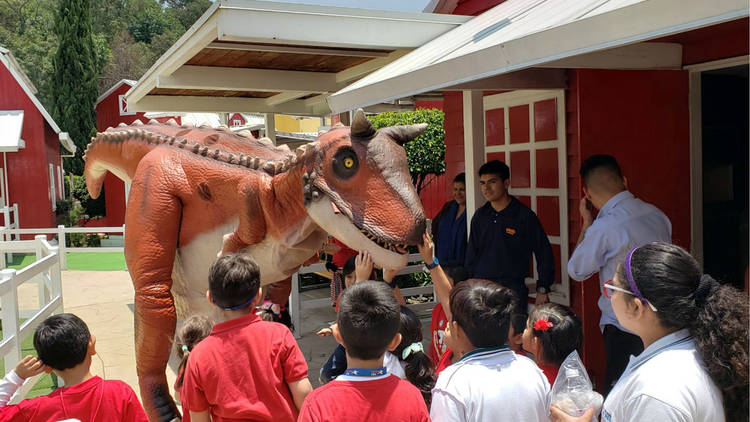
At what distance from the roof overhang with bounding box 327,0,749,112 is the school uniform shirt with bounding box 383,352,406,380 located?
4.37 feet

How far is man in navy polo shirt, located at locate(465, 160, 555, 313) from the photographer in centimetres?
417

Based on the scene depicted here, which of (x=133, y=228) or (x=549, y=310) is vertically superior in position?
(x=133, y=228)

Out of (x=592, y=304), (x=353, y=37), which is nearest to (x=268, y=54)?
(x=353, y=37)

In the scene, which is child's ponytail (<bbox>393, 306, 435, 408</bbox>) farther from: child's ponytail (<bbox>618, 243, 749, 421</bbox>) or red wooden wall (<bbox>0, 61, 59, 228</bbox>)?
red wooden wall (<bbox>0, 61, 59, 228</bbox>)

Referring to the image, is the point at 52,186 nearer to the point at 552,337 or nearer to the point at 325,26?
the point at 325,26

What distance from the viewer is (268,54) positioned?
18.0 ft

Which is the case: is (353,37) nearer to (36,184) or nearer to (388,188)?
(388,188)

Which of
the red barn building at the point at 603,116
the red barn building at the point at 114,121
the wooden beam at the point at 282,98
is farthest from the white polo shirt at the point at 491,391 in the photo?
the red barn building at the point at 114,121

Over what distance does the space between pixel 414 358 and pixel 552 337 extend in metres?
0.57

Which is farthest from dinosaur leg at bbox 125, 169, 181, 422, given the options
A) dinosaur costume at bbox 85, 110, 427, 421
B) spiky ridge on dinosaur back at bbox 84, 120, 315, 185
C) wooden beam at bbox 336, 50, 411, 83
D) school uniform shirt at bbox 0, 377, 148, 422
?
wooden beam at bbox 336, 50, 411, 83

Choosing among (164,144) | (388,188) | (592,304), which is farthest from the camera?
(592,304)

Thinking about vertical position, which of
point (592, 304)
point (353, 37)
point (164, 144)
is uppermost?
point (353, 37)

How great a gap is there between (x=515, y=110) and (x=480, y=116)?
1056 mm

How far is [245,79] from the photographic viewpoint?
6.10 metres
